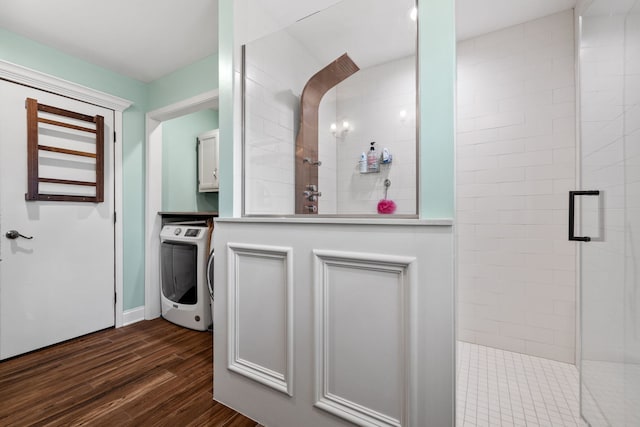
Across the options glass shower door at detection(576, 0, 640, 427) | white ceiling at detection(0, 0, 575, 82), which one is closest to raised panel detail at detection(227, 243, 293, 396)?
glass shower door at detection(576, 0, 640, 427)

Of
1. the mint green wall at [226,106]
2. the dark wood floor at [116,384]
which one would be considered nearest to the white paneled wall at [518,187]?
the mint green wall at [226,106]

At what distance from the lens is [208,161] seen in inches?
136

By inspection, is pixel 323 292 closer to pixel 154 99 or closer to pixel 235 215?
pixel 235 215

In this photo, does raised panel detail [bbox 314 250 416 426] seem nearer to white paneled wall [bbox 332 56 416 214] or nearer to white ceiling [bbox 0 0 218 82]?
white paneled wall [bbox 332 56 416 214]

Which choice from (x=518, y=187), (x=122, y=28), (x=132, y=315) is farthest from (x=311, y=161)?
(x=132, y=315)

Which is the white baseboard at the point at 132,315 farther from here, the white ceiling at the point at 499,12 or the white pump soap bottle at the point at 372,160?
the white ceiling at the point at 499,12

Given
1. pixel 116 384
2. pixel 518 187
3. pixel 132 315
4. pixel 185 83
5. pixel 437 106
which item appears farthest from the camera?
pixel 132 315

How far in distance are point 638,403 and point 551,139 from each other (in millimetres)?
1744

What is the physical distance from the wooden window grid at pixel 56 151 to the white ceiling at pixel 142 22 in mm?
531

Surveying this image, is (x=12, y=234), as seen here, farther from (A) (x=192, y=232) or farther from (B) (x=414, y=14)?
(B) (x=414, y=14)

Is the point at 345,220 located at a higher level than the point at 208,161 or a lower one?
lower

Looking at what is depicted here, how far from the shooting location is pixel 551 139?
204cm

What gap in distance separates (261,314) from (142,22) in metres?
2.25

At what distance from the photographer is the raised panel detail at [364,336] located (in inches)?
41.5
